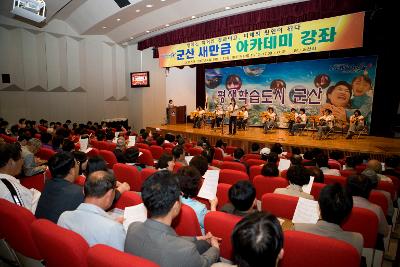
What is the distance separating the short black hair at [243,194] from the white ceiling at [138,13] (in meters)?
6.57

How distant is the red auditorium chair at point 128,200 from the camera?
2.31 metres

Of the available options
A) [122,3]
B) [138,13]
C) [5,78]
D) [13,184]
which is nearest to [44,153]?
[13,184]

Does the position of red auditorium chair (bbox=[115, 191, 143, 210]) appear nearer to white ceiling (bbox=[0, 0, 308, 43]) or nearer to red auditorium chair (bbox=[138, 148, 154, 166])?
red auditorium chair (bbox=[138, 148, 154, 166])

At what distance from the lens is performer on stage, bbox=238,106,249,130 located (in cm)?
1092

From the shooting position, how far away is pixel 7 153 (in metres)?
2.81

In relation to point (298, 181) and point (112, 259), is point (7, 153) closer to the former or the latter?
point (112, 259)

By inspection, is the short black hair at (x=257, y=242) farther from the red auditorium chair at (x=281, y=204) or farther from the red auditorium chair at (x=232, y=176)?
the red auditorium chair at (x=232, y=176)

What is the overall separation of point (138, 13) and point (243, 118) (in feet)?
17.8

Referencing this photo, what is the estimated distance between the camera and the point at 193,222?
1.92 metres

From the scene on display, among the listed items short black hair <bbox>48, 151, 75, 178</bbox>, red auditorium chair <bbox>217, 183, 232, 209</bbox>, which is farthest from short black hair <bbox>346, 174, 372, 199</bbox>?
short black hair <bbox>48, 151, 75, 178</bbox>

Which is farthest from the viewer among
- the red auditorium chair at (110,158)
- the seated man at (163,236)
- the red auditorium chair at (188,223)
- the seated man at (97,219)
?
A: the red auditorium chair at (110,158)

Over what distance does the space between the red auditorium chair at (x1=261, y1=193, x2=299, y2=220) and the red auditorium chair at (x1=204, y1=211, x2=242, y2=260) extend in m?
0.74

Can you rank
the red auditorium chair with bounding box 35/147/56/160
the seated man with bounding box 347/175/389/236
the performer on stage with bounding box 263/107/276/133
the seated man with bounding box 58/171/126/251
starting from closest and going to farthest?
the seated man with bounding box 58/171/126/251
the seated man with bounding box 347/175/389/236
the red auditorium chair with bounding box 35/147/56/160
the performer on stage with bounding box 263/107/276/133

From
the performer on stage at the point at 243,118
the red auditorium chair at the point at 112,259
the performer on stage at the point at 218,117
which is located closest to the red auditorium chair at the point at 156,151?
the red auditorium chair at the point at 112,259
